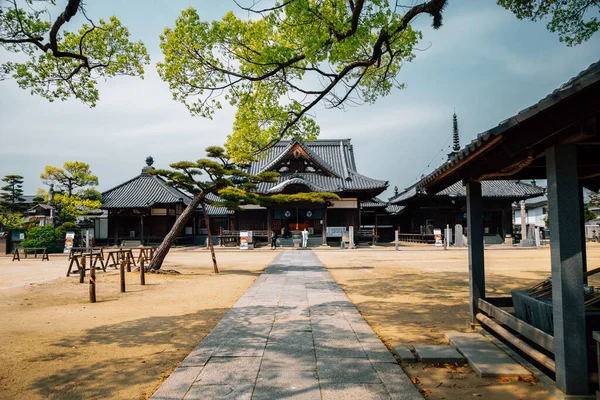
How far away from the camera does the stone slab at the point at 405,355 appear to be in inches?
167

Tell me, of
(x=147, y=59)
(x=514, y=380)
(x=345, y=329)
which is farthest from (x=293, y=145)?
(x=514, y=380)

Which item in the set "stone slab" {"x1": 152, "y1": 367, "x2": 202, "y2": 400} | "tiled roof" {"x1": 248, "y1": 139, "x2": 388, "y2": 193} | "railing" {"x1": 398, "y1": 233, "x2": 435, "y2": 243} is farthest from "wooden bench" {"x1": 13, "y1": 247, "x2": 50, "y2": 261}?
"railing" {"x1": 398, "y1": 233, "x2": 435, "y2": 243}

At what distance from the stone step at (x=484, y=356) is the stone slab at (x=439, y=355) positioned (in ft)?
0.30

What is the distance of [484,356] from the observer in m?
4.25

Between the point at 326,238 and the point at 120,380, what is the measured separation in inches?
1014

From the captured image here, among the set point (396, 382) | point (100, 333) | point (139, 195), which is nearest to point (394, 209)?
point (139, 195)

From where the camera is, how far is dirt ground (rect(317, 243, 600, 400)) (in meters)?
3.55

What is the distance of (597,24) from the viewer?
8.06 meters

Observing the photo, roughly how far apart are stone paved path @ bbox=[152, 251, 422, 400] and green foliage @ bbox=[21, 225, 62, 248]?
71.0 ft

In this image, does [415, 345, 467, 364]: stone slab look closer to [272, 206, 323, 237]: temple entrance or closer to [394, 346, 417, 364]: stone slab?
[394, 346, 417, 364]: stone slab

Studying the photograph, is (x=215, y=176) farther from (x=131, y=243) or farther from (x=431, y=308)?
(x=131, y=243)

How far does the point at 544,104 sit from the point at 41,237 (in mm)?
27228

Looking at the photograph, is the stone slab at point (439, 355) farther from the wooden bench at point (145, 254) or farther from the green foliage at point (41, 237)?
the green foliage at point (41, 237)

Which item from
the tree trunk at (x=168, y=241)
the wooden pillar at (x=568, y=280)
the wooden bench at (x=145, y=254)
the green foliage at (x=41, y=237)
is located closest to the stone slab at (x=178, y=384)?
the wooden pillar at (x=568, y=280)
